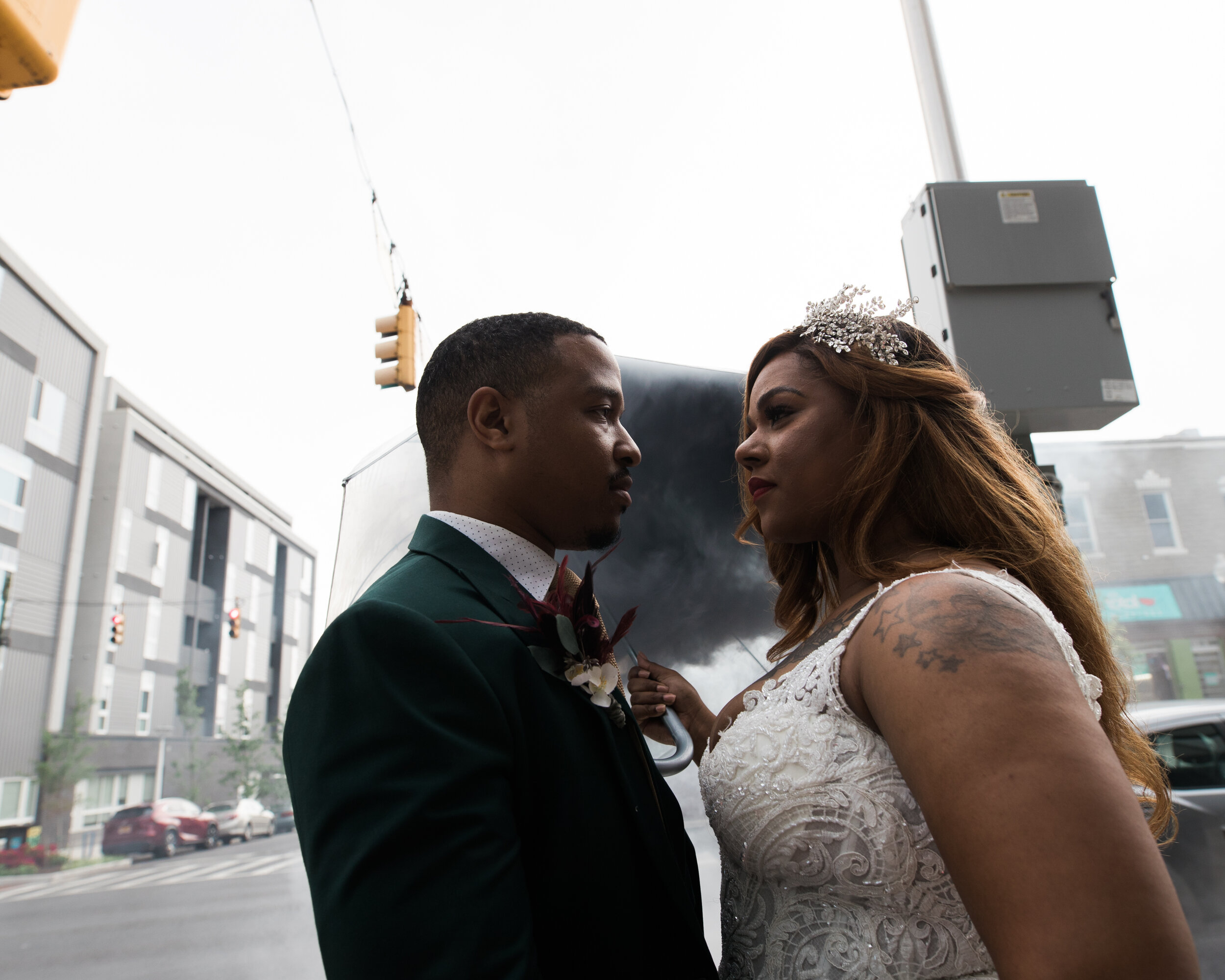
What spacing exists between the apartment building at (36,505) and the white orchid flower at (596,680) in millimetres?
3885

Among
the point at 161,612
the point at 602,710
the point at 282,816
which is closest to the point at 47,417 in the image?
the point at 161,612

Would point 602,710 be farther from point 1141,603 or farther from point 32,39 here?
point 1141,603

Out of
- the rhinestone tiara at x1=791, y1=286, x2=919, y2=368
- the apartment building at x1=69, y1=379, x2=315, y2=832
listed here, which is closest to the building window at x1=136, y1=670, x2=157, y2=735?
the apartment building at x1=69, y1=379, x2=315, y2=832

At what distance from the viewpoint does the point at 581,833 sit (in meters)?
0.89

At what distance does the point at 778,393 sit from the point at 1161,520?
9.93 ft

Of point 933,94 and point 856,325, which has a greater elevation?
point 933,94

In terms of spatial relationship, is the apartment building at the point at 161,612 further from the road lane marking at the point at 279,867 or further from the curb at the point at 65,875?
the road lane marking at the point at 279,867

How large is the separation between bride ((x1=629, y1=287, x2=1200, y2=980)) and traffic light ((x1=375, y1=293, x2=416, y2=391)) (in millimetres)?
3060

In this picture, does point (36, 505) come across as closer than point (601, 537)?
No

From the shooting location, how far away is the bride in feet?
2.45

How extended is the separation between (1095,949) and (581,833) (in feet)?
1.73

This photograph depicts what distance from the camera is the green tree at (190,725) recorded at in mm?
5094

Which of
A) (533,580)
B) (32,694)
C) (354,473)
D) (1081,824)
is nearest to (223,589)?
(32,694)

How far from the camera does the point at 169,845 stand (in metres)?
4.13
